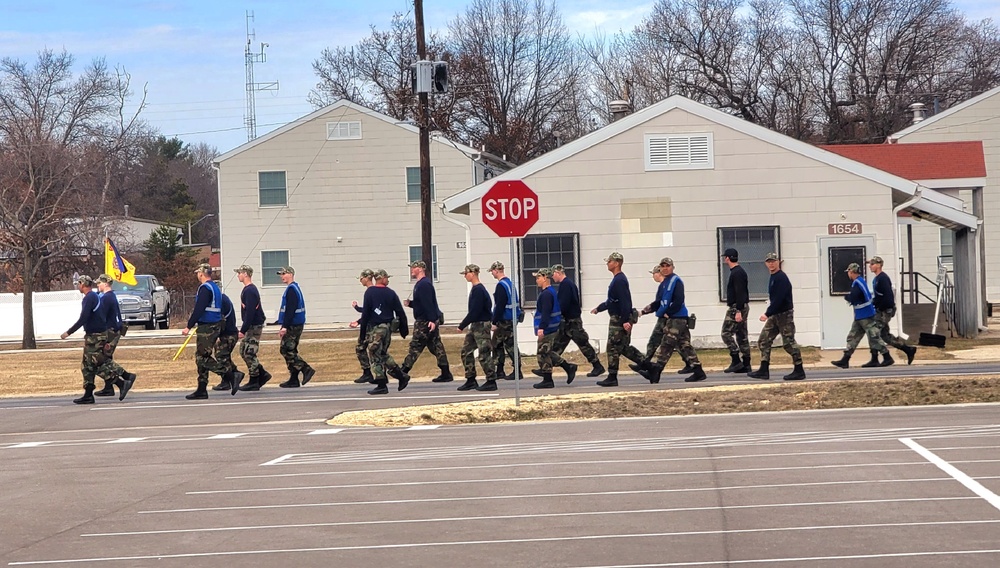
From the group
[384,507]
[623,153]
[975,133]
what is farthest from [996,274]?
[384,507]

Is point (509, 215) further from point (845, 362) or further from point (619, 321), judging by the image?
point (845, 362)

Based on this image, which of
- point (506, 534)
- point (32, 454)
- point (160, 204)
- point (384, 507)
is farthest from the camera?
point (160, 204)

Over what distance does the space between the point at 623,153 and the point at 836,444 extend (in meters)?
14.5

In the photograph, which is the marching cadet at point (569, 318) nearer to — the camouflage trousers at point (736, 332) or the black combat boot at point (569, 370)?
the black combat boot at point (569, 370)

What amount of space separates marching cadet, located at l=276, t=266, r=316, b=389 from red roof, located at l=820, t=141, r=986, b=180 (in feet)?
45.2

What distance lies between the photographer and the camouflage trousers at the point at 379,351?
18.2 m

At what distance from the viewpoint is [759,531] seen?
7.48 metres

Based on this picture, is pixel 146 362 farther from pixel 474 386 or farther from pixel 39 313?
pixel 39 313

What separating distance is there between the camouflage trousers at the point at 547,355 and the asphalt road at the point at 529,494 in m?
4.58

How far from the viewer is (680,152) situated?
81.4 feet

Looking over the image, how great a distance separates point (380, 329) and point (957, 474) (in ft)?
34.6

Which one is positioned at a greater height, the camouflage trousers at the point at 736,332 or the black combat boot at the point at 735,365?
the camouflage trousers at the point at 736,332

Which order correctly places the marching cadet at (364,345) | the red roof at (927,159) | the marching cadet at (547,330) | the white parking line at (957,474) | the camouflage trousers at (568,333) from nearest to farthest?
the white parking line at (957,474), the marching cadet at (547,330), the camouflage trousers at (568,333), the marching cadet at (364,345), the red roof at (927,159)

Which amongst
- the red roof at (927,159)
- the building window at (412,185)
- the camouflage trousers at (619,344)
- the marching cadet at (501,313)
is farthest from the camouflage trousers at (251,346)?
the building window at (412,185)
